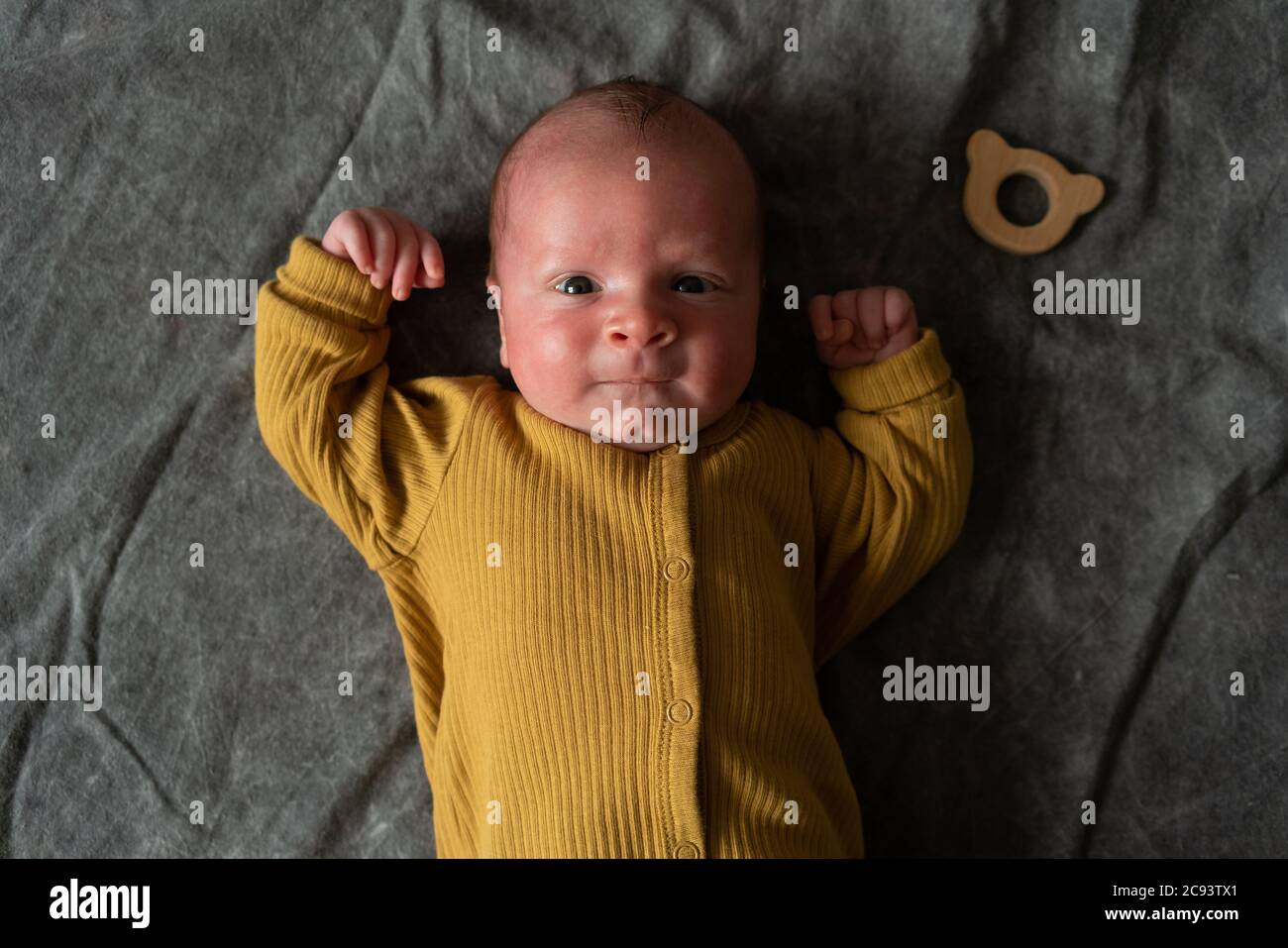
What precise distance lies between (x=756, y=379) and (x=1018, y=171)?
0.51 meters

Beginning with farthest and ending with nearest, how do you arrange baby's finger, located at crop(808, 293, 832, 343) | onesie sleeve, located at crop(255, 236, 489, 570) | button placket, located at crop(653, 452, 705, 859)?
baby's finger, located at crop(808, 293, 832, 343) → onesie sleeve, located at crop(255, 236, 489, 570) → button placket, located at crop(653, 452, 705, 859)

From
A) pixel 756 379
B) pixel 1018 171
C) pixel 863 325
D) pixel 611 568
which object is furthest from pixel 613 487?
pixel 1018 171

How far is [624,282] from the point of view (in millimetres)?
1393

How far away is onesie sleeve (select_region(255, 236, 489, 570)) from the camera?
1.49m

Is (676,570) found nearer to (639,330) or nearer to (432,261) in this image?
(639,330)

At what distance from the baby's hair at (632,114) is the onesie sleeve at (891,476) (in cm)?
27

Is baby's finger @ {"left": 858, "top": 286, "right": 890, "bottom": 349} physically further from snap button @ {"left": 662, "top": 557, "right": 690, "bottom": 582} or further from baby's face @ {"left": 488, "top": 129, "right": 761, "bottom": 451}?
snap button @ {"left": 662, "top": 557, "right": 690, "bottom": 582}

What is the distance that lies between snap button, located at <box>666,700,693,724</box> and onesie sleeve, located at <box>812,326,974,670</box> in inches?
13.8

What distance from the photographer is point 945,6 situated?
1.66 m

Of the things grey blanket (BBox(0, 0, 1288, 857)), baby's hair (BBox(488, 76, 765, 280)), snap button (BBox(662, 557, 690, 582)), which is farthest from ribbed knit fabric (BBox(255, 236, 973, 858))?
baby's hair (BBox(488, 76, 765, 280))

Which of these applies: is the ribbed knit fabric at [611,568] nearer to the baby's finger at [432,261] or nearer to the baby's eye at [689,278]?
the baby's finger at [432,261]
